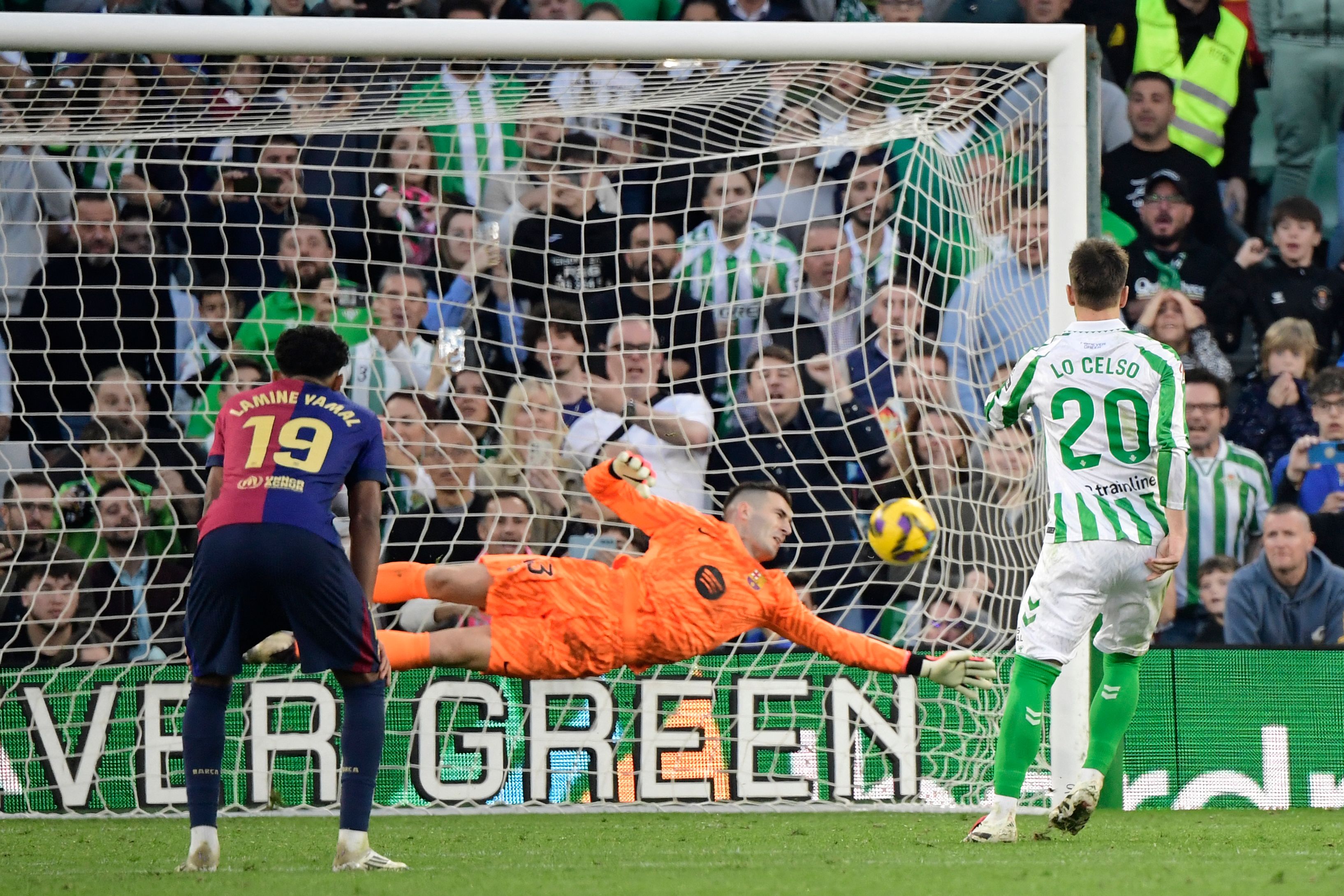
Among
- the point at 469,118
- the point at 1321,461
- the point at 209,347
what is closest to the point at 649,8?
A: the point at 469,118

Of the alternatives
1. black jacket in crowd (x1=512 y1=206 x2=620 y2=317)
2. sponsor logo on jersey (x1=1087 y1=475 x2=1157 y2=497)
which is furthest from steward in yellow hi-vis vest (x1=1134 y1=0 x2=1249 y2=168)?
sponsor logo on jersey (x1=1087 y1=475 x2=1157 y2=497)

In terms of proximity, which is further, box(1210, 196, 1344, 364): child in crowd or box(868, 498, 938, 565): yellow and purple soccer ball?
box(1210, 196, 1344, 364): child in crowd

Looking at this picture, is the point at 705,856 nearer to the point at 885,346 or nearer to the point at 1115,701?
the point at 1115,701

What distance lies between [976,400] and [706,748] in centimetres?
201

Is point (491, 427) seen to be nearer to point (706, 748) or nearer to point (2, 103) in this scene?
point (706, 748)

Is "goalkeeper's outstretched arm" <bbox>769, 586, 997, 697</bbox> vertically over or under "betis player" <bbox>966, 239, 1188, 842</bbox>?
under

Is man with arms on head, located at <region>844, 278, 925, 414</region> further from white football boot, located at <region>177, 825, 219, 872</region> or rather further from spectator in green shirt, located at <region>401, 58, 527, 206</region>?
white football boot, located at <region>177, 825, 219, 872</region>

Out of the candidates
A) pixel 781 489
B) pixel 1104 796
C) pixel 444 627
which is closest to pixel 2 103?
pixel 444 627

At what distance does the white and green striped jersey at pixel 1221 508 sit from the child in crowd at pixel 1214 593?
2.1 inches

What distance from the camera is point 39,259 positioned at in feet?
21.8

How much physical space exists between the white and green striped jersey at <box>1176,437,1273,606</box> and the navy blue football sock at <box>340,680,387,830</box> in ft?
16.9

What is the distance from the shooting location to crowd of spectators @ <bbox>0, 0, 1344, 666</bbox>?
6.20 m

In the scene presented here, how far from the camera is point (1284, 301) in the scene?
8.44 m

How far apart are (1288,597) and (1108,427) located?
3.76 meters
